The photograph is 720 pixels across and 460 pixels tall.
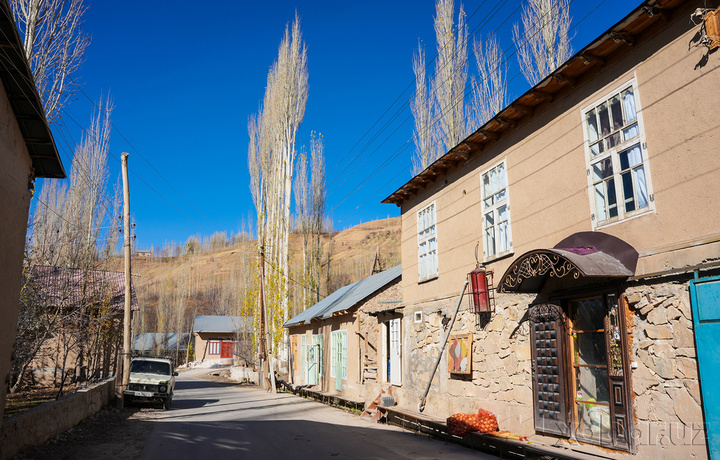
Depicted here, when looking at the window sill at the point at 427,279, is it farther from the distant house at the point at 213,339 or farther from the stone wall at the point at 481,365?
the distant house at the point at 213,339

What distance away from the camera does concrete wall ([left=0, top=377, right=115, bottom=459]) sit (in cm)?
724

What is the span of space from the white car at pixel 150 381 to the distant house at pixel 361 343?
21.2 feet

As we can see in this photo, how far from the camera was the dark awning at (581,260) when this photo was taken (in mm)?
7000

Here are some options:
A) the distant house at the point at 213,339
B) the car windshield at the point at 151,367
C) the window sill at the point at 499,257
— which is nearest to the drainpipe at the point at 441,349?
the window sill at the point at 499,257

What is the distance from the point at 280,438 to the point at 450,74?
1457cm

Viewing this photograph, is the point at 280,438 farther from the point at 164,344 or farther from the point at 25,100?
the point at 164,344

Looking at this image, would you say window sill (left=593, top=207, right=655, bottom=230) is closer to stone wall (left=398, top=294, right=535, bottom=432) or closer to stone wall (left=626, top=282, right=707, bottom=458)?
stone wall (left=626, top=282, right=707, bottom=458)

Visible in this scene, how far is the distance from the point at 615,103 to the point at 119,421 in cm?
1346

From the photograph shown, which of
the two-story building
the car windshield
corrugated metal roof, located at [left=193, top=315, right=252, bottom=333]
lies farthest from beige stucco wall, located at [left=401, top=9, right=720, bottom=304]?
corrugated metal roof, located at [left=193, top=315, right=252, bottom=333]

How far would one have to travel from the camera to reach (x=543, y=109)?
31.3 ft

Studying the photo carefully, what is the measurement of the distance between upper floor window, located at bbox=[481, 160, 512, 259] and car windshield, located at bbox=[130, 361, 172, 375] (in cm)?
1263

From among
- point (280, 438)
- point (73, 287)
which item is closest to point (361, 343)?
point (280, 438)

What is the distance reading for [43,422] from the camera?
8.68 m

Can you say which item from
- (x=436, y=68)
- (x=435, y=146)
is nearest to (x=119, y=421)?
(x=435, y=146)
